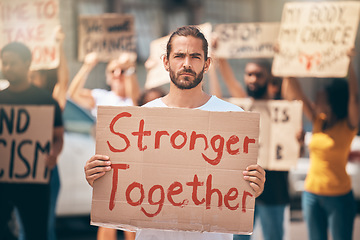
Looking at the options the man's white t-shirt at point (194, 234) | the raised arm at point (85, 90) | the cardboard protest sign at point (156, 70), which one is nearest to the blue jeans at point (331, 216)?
the cardboard protest sign at point (156, 70)

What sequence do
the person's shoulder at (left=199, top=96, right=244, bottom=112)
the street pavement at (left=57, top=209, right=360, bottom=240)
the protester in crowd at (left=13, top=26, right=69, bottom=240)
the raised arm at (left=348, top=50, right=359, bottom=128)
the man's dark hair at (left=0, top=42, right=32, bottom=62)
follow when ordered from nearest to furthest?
the person's shoulder at (left=199, top=96, right=244, bottom=112) < the man's dark hair at (left=0, top=42, right=32, bottom=62) < the raised arm at (left=348, top=50, right=359, bottom=128) < the protester in crowd at (left=13, top=26, right=69, bottom=240) < the street pavement at (left=57, top=209, right=360, bottom=240)

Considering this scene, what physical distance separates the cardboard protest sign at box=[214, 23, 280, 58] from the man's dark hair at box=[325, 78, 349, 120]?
1.51 metres

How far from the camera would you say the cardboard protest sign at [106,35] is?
23.7ft

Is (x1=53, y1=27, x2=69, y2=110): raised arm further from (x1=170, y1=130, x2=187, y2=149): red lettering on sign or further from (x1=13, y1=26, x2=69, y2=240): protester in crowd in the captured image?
(x1=170, y1=130, x2=187, y2=149): red lettering on sign

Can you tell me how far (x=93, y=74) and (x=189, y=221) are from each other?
1043 cm

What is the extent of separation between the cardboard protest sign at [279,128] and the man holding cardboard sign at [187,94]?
235 centimetres

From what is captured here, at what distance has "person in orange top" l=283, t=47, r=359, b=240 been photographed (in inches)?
197

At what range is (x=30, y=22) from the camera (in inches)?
228

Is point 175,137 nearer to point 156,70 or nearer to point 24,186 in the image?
point 24,186

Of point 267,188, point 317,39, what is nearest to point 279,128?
point 267,188

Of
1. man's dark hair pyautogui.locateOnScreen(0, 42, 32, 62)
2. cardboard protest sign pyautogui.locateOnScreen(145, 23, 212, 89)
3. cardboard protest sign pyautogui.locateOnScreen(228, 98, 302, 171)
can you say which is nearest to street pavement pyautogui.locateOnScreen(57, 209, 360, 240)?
cardboard protest sign pyautogui.locateOnScreen(145, 23, 212, 89)

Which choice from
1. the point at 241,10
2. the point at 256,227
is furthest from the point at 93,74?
the point at 256,227

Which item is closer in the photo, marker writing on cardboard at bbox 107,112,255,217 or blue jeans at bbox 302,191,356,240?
marker writing on cardboard at bbox 107,112,255,217

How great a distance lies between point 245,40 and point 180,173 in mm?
3824
